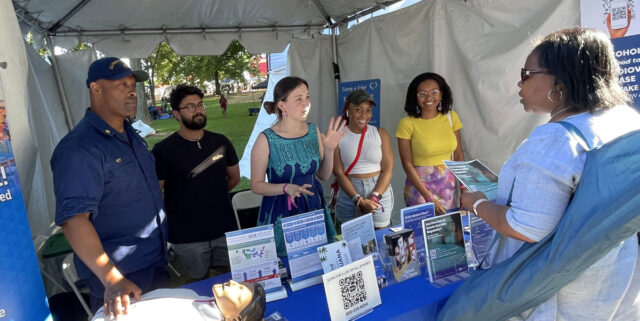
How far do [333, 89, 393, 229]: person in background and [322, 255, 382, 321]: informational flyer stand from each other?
1409 mm

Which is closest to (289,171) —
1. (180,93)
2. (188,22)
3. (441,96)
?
(180,93)

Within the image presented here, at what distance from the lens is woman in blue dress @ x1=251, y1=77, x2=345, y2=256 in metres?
2.09

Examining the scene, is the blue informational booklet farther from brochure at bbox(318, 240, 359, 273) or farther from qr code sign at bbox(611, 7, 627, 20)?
qr code sign at bbox(611, 7, 627, 20)

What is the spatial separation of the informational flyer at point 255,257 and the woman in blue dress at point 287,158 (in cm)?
47

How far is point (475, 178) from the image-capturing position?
141 cm

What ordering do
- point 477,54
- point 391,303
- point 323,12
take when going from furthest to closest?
point 323,12 → point 477,54 → point 391,303

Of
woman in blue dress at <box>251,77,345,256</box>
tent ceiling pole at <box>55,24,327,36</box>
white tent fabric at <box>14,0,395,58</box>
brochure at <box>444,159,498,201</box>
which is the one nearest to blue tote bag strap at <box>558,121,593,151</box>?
brochure at <box>444,159,498,201</box>

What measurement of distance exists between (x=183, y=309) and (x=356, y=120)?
6.81 ft

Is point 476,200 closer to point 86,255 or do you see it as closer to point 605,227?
point 605,227

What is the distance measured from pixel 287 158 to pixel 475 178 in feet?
3.52

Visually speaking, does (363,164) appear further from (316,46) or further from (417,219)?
(316,46)

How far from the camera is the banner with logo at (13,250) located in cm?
146

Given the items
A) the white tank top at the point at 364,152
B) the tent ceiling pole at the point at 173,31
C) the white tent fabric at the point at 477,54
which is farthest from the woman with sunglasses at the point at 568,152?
the tent ceiling pole at the point at 173,31

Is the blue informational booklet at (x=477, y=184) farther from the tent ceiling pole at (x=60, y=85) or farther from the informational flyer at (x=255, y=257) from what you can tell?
the tent ceiling pole at (x=60, y=85)
